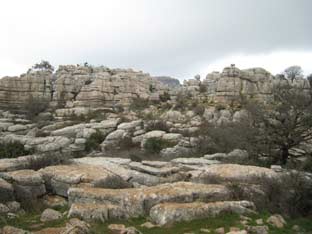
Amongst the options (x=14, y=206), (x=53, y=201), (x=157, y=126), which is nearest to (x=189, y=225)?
(x=14, y=206)

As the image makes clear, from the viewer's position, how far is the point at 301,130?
2752 centimetres

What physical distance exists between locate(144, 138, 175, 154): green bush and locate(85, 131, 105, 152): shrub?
464cm

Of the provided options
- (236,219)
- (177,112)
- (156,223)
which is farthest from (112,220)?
(177,112)

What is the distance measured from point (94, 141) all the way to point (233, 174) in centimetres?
1995

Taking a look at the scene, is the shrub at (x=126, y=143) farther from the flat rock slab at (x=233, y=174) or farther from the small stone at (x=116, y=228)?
the small stone at (x=116, y=228)

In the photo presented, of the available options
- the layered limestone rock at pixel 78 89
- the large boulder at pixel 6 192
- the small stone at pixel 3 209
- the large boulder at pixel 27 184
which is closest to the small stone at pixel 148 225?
the small stone at pixel 3 209

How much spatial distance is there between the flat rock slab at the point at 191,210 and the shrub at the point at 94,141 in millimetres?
22205

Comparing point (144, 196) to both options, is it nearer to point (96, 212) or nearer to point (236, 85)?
point (96, 212)

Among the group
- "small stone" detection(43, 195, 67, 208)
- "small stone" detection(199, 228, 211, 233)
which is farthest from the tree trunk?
"small stone" detection(199, 228, 211, 233)

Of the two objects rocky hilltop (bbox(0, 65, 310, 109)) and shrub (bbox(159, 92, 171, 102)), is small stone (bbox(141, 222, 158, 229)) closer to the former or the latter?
rocky hilltop (bbox(0, 65, 310, 109))

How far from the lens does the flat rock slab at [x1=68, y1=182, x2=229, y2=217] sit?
51.5 ft

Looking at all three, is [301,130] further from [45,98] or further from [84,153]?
[45,98]

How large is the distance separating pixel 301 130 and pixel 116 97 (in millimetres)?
31608

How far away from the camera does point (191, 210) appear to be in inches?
580
